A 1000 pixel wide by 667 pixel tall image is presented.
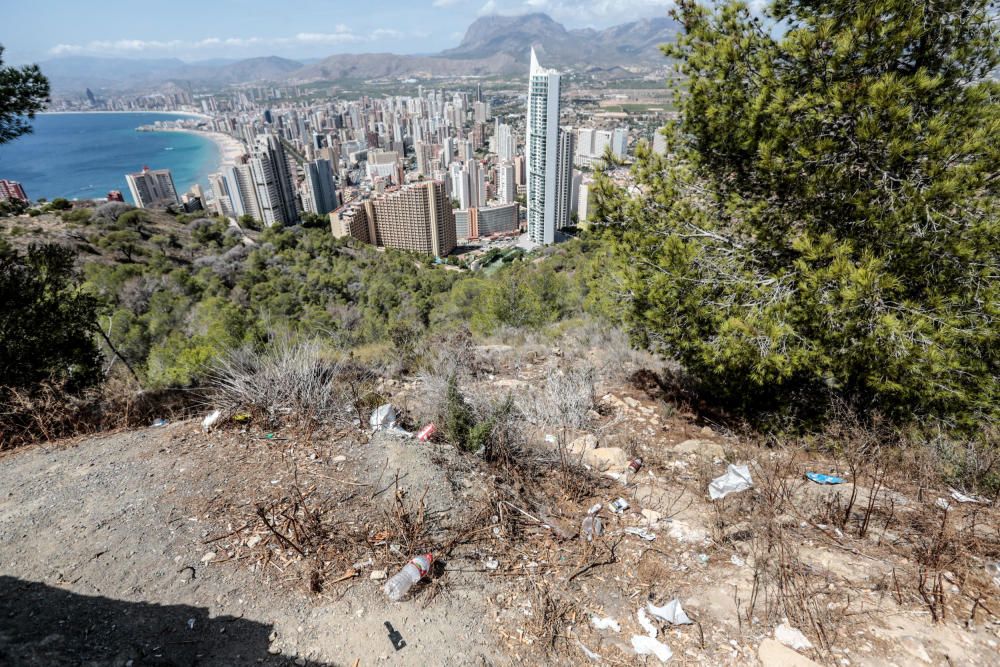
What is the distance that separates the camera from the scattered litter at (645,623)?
2.38 m

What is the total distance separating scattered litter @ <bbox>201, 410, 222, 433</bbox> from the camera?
3.93m

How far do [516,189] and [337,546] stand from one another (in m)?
80.5

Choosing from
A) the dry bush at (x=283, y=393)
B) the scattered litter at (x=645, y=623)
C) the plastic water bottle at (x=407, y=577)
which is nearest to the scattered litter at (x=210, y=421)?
the dry bush at (x=283, y=393)

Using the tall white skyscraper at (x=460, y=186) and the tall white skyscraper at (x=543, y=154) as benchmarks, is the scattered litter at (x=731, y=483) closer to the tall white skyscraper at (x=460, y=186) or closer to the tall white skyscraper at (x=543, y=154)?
the tall white skyscraper at (x=543, y=154)

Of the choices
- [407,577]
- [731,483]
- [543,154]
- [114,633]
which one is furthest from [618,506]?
[543,154]

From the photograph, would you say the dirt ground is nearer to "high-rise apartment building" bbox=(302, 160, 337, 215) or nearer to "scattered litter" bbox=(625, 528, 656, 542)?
"scattered litter" bbox=(625, 528, 656, 542)

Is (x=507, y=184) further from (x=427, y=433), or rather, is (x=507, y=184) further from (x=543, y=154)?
(x=427, y=433)

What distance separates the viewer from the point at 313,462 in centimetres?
352

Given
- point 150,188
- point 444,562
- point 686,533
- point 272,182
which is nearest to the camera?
point 444,562

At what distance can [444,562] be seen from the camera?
2.73m

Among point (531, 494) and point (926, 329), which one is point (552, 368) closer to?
point (531, 494)

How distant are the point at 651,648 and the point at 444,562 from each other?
1.23 m

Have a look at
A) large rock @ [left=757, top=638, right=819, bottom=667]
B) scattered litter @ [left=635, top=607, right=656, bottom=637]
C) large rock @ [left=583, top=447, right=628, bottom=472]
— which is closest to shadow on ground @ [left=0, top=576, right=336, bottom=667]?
scattered litter @ [left=635, top=607, right=656, bottom=637]

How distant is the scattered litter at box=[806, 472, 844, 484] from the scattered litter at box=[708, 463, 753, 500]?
539 mm
